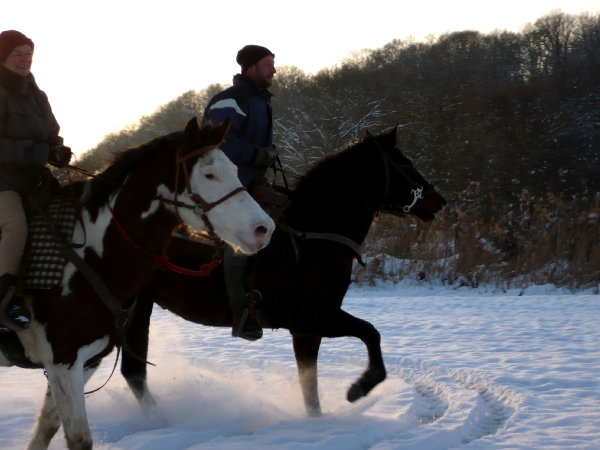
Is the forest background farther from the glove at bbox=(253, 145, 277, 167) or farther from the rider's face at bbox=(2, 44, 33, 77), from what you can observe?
the rider's face at bbox=(2, 44, 33, 77)

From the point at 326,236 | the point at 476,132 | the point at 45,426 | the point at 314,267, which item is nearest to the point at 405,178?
the point at 326,236

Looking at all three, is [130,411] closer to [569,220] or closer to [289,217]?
[289,217]

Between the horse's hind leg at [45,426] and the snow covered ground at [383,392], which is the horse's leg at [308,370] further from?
the horse's hind leg at [45,426]

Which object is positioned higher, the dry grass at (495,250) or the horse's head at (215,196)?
the horse's head at (215,196)

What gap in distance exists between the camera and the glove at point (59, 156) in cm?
411

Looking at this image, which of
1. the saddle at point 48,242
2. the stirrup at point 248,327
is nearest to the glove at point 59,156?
the saddle at point 48,242

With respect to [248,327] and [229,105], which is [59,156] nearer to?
[229,105]

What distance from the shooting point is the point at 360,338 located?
17.2ft

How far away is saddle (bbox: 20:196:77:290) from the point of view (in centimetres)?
375

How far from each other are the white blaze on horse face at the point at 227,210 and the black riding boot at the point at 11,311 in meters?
0.97

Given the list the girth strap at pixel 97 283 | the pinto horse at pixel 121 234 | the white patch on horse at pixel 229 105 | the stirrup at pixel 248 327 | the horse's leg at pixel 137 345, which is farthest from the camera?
the horse's leg at pixel 137 345

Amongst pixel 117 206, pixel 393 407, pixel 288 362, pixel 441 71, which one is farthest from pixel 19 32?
pixel 441 71

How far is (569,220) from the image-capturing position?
1316 cm

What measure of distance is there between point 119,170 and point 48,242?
0.55 metres
